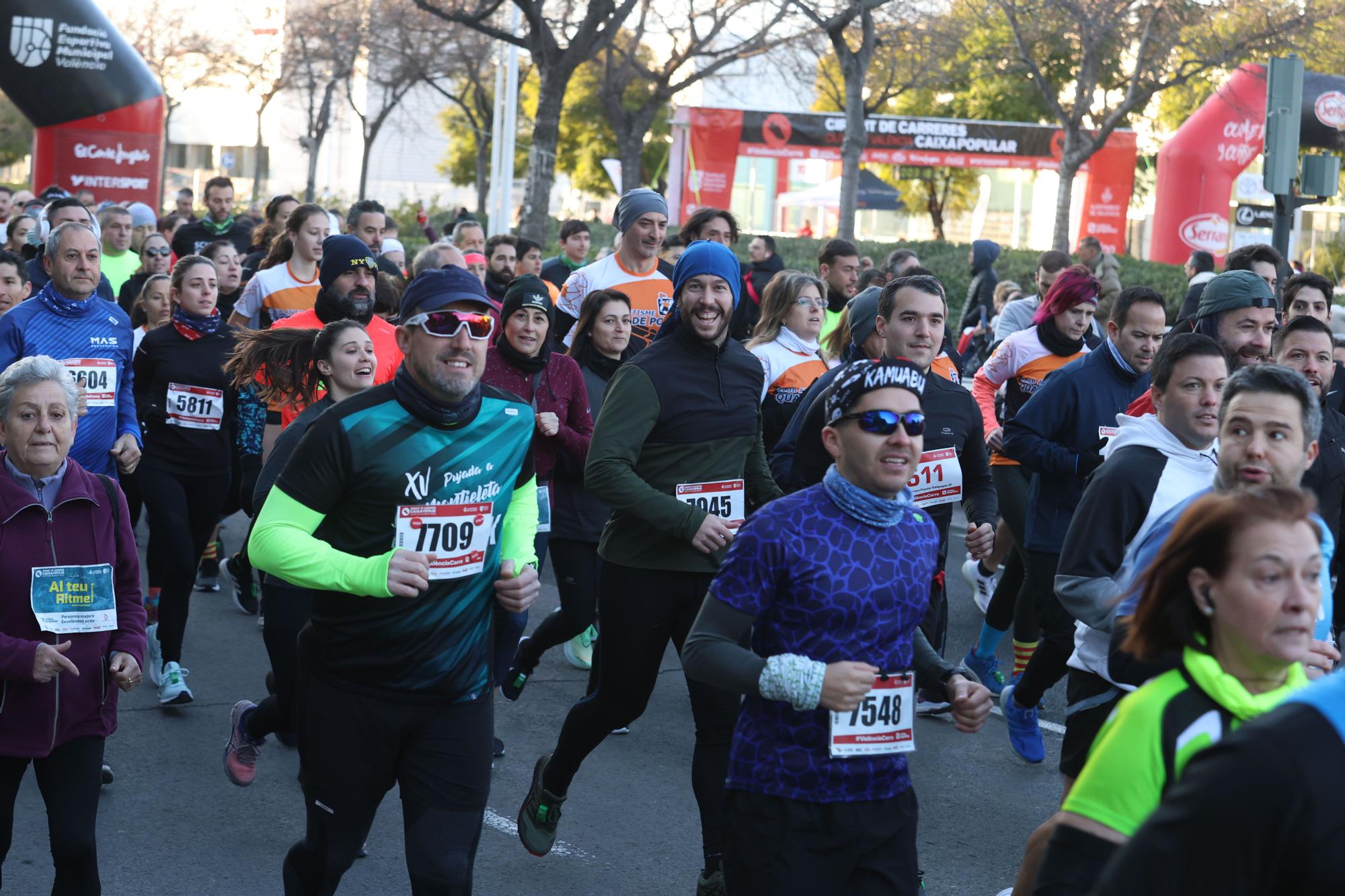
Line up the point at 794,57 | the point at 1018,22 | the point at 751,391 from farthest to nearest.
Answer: the point at 794,57
the point at 1018,22
the point at 751,391

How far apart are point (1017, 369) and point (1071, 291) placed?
0.48 meters

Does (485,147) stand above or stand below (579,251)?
above

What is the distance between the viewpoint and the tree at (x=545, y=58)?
22.0m

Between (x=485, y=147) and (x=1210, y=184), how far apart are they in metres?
28.9

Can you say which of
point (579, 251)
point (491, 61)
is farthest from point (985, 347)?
point (491, 61)

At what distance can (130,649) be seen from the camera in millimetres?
4445

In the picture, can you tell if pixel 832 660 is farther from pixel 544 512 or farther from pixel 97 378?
pixel 97 378

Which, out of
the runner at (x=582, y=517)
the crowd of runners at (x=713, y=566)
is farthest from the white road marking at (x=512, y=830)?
the runner at (x=582, y=517)

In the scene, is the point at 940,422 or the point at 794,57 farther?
the point at 794,57

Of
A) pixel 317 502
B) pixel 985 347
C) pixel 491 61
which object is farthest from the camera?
pixel 491 61

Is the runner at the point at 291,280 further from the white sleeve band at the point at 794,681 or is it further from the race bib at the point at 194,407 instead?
the white sleeve band at the point at 794,681

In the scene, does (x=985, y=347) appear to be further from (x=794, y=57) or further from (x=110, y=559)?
(x=794, y=57)

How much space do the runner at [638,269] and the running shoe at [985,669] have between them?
2.27 meters

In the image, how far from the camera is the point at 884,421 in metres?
3.42
